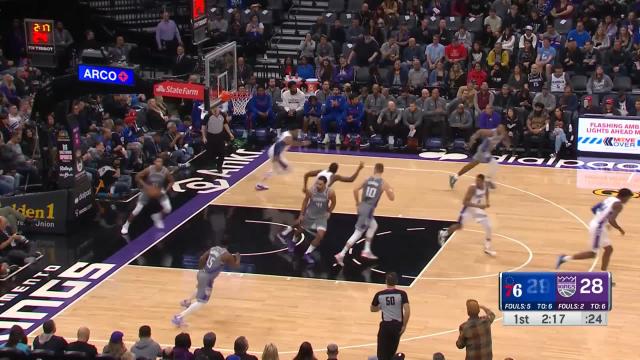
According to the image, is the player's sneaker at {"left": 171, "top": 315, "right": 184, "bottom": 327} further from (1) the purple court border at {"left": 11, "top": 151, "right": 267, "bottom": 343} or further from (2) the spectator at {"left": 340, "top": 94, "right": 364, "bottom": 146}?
(2) the spectator at {"left": 340, "top": 94, "right": 364, "bottom": 146}

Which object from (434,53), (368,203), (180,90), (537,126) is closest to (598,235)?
(368,203)

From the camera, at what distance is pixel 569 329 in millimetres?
18250

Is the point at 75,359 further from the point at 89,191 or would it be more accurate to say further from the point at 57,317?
the point at 89,191

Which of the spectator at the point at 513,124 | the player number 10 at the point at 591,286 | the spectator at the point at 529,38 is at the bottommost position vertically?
the spectator at the point at 513,124

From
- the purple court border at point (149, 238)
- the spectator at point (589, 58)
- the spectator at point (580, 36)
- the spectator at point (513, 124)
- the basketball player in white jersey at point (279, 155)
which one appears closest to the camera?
the purple court border at point (149, 238)

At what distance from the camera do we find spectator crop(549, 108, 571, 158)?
28438 mm

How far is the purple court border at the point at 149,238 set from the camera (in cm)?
1933

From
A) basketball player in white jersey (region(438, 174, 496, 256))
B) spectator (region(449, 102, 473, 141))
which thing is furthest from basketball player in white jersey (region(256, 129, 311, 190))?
spectator (region(449, 102, 473, 141))

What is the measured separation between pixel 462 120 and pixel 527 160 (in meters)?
1.99

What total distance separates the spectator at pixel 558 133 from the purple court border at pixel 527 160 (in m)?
0.39

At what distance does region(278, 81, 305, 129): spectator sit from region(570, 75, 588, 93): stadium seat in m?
7.13

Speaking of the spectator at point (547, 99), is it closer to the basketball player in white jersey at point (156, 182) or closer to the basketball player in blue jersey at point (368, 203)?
the basketball player in blue jersey at point (368, 203)

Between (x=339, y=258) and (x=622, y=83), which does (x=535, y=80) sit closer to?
(x=622, y=83)

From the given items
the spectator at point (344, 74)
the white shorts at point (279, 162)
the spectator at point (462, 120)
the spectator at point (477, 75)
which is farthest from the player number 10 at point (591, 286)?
the spectator at point (344, 74)
